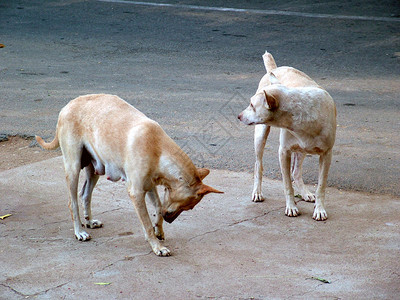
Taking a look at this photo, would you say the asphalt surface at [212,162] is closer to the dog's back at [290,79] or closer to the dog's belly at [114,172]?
the dog's belly at [114,172]

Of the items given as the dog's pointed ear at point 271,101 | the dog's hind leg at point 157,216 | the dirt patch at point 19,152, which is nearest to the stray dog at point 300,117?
the dog's pointed ear at point 271,101

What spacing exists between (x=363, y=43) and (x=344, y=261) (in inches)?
374

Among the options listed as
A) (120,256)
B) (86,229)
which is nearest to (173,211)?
(120,256)

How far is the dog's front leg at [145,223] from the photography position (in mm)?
4945

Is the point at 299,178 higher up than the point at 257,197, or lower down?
higher up

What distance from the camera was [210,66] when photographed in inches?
469

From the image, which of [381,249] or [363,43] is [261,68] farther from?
[381,249]

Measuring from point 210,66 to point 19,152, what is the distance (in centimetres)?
520

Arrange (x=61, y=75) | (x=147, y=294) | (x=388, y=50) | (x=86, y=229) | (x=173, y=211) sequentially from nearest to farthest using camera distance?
(x=147, y=294) < (x=173, y=211) < (x=86, y=229) < (x=61, y=75) < (x=388, y=50)

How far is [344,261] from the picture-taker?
4.87m

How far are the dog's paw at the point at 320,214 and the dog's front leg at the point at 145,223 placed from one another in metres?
1.60

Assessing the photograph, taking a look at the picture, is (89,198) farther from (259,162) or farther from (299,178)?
(299,178)

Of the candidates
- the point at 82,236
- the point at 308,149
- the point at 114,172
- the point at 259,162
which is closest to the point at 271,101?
the point at 308,149

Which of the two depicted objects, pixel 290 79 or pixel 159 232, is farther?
pixel 290 79
